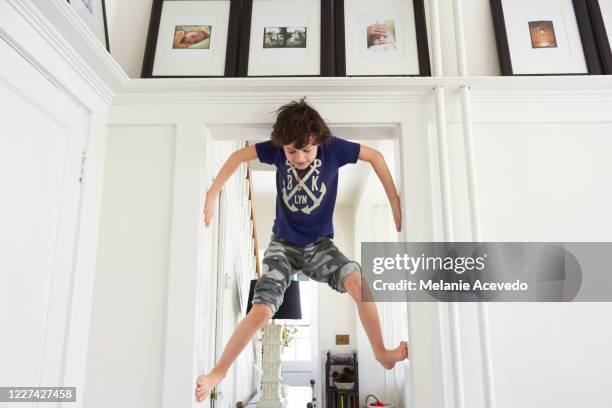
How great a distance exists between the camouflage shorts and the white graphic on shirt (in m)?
0.14

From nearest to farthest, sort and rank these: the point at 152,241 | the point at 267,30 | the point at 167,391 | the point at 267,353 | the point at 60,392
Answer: the point at 60,392 → the point at 167,391 → the point at 152,241 → the point at 267,30 → the point at 267,353

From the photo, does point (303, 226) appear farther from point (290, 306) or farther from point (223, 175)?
point (290, 306)

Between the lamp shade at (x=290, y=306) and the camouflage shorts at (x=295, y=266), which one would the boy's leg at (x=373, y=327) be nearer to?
the camouflage shorts at (x=295, y=266)

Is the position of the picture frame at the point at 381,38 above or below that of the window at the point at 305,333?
above

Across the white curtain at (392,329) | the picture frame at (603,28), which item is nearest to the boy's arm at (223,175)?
the picture frame at (603,28)

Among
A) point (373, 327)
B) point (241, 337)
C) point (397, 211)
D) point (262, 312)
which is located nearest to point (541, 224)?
point (397, 211)

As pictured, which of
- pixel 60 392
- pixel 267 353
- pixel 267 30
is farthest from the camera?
pixel 267 353

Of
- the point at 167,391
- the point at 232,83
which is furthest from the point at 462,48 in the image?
the point at 167,391

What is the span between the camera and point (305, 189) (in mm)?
1779

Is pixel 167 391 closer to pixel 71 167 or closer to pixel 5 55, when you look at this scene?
pixel 71 167

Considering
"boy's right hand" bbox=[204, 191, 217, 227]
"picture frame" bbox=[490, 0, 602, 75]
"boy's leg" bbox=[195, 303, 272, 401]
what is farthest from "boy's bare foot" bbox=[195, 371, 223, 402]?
"picture frame" bbox=[490, 0, 602, 75]

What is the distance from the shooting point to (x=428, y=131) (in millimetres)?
1806

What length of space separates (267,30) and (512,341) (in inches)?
60.7

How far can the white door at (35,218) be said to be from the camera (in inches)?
49.6
